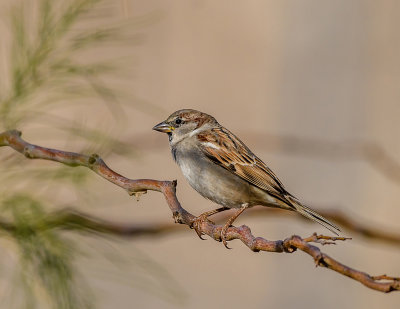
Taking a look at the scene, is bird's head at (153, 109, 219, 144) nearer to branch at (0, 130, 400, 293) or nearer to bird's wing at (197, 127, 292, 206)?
bird's wing at (197, 127, 292, 206)

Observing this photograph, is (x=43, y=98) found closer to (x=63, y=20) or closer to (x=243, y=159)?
(x=63, y=20)

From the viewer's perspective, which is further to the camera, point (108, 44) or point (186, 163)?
point (186, 163)

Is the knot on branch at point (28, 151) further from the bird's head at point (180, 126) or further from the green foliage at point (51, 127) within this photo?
the bird's head at point (180, 126)

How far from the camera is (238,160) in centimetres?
161

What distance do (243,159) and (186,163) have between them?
0.14 metres

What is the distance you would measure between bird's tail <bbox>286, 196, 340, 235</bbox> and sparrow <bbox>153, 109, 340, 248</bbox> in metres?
0.01

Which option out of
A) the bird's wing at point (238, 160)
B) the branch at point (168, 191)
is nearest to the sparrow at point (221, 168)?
the bird's wing at point (238, 160)

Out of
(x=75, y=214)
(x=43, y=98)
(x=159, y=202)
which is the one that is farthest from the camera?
(x=159, y=202)

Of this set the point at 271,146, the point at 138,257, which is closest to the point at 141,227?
the point at 138,257

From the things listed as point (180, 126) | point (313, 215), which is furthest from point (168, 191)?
point (180, 126)

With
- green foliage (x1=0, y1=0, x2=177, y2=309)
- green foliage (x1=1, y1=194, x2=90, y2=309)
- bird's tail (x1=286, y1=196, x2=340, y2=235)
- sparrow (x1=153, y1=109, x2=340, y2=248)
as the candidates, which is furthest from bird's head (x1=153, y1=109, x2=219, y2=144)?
green foliage (x1=1, y1=194, x2=90, y2=309)

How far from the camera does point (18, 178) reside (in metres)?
0.98

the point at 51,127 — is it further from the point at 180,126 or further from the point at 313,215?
the point at 180,126

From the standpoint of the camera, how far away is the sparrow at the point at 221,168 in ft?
4.97
